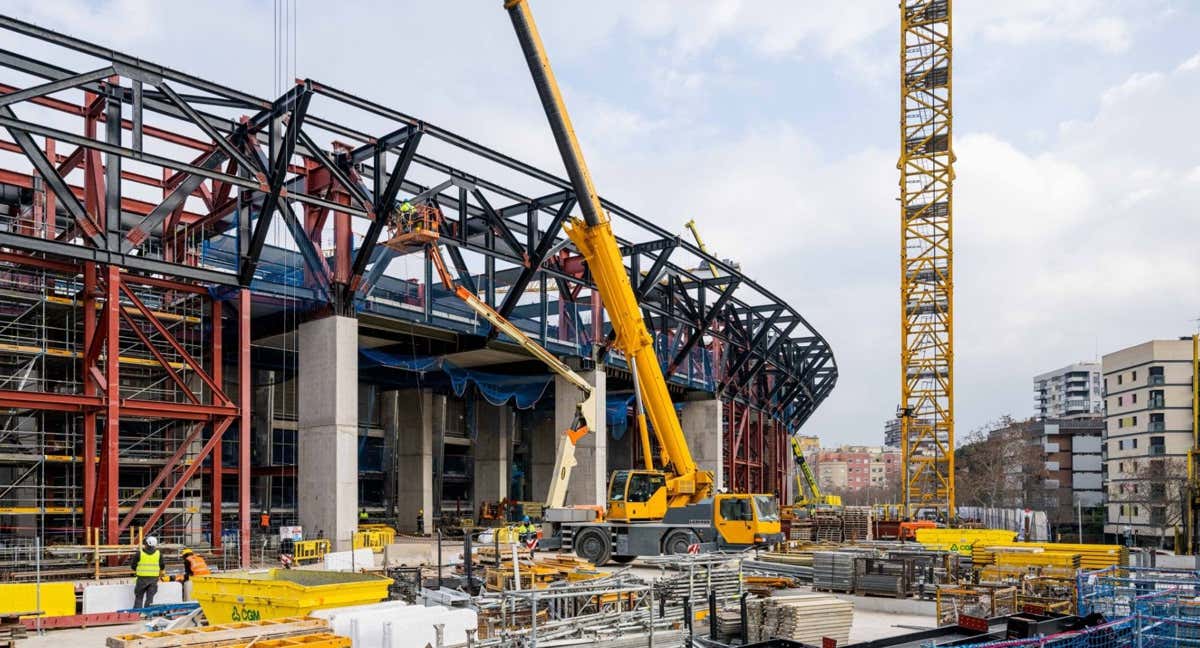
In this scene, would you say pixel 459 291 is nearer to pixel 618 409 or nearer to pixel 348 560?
pixel 348 560

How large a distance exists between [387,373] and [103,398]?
2409 centimetres

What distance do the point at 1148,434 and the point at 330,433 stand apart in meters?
63.4

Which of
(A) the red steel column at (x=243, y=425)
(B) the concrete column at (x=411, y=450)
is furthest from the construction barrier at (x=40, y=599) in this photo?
(B) the concrete column at (x=411, y=450)

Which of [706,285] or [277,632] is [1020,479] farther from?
[277,632]

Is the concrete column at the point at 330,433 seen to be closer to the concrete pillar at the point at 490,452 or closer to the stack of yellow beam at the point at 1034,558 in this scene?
the stack of yellow beam at the point at 1034,558

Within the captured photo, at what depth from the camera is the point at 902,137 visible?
61469mm

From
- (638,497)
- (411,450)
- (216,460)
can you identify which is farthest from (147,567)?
(411,450)

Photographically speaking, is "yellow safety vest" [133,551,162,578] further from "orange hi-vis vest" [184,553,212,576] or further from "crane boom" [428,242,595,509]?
"crane boom" [428,242,595,509]

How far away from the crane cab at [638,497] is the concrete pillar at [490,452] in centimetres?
2655

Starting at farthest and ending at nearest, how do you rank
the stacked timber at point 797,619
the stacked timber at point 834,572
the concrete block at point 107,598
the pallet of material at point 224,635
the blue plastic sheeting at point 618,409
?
the blue plastic sheeting at point 618,409
the stacked timber at point 834,572
the concrete block at point 107,598
the stacked timber at point 797,619
the pallet of material at point 224,635

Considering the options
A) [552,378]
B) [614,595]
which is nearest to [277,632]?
[614,595]

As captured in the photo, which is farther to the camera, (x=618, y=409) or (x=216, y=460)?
(x=618, y=409)

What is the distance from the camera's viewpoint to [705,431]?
187 feet

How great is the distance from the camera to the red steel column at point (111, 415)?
25.5 m
